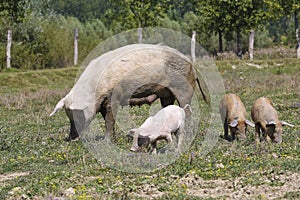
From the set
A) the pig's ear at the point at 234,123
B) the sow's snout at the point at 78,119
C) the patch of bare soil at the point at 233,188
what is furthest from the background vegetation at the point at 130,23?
the patch of bare soil at the point at 233,188

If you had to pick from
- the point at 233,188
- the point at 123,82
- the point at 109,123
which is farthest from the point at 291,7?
the point at 233,188

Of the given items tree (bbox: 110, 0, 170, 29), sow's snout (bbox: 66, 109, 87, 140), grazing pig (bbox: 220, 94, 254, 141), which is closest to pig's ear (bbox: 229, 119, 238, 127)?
grazing pig (bbox: 220, 94, 254, 141)

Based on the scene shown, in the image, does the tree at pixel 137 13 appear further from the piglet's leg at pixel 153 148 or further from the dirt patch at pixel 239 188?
the dirt patch at pixel 239 188

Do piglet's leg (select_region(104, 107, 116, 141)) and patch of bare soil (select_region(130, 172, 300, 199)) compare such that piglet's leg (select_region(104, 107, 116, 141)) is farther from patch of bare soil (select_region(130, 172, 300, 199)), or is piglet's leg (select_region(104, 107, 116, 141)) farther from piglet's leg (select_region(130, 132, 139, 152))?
patch of bare soil (select_region(130, 172, 300, 199))

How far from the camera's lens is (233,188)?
8047 mm

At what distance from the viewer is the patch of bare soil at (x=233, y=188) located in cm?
773

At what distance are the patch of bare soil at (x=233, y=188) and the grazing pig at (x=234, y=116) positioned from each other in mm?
3246

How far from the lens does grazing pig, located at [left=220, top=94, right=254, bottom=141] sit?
11680 mm

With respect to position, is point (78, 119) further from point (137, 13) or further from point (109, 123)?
point (137, 13)

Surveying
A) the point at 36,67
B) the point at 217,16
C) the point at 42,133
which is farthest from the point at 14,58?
the point at 42,133

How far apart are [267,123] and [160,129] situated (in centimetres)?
241

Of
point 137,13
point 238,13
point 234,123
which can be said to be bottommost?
point 234,123

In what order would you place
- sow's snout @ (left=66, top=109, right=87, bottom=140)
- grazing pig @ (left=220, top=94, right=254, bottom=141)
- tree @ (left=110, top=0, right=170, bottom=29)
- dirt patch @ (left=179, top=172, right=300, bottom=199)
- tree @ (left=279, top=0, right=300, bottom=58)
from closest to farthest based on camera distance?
dirt patch @ (left=179, top=172, right=300, bottom=199)
sow's snout @ (left=66, top=109, right=87, bottom=140)
grazing pig @ (left=220, top=94, right=254, bottom=141)
tree @ (left=279, top=0, right=300, bottom=58)
tree @ (left=110, top=0, right=170, bottom=29)

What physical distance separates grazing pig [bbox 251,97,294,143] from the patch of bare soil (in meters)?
2.90
